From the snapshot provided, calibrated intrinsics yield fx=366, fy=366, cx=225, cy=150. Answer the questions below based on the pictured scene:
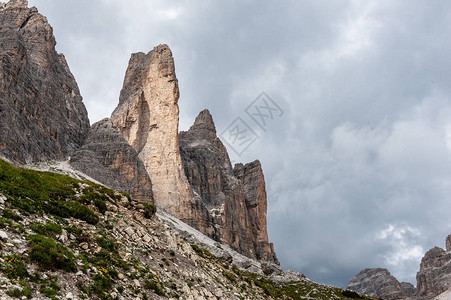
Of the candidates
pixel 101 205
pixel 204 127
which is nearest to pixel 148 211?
pixel 101 205

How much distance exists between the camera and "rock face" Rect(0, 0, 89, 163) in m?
88.8

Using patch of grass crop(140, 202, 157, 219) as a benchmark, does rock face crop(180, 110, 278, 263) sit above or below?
above

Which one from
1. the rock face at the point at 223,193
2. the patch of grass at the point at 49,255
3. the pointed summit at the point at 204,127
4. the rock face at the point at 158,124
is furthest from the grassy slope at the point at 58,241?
the pointed summit at the point at 204,127

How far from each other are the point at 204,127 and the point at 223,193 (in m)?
45.6

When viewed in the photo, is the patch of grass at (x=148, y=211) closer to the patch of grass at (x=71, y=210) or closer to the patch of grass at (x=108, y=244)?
the patch of grass at (x=71, y=210)

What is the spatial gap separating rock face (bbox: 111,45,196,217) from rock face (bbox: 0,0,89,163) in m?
18.3

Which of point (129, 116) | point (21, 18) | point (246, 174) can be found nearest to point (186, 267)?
point (129, 116)

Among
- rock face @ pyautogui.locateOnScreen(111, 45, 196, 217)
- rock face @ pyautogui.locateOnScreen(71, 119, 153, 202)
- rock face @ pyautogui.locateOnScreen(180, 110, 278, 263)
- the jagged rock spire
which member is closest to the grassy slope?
rock face @ pyautogui.locateOnScreen(71, 119, 153, 202)

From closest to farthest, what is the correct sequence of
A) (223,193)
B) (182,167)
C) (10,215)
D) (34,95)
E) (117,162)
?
(10,215) → (34,95) → (117,162) → (182,167) → (223,193)

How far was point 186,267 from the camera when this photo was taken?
27781 mm

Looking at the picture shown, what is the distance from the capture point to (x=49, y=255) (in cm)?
1638

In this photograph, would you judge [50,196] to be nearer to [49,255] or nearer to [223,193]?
[49,255]

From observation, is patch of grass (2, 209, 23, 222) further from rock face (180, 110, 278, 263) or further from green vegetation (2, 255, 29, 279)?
rock face (180, 110, 278, 263)

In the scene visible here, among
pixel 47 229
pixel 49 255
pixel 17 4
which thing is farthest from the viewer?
pixel 17 4
